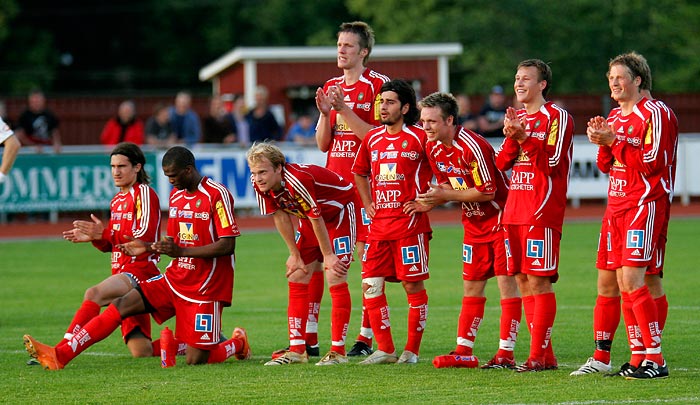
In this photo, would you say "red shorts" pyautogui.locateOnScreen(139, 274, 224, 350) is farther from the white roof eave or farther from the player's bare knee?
the white roof eave

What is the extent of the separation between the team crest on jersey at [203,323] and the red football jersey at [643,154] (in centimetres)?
328

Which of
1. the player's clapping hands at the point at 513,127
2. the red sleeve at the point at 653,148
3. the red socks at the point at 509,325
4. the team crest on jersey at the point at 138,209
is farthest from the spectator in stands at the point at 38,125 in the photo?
the red sleeve at the point at 653,148

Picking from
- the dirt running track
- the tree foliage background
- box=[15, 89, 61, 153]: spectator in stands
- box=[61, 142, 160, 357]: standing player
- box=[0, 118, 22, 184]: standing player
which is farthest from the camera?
the tree foliage background

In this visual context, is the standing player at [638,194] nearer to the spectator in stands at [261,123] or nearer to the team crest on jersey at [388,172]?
the team crest on jersey at [388,172]

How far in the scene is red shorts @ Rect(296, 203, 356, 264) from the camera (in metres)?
10.2

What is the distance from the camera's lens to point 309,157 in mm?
24438

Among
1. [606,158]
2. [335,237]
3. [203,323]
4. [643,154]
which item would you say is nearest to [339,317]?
[335,237]

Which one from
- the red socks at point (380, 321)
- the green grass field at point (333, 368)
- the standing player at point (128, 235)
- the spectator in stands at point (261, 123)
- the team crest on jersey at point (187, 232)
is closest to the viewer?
the green grass field at point (333, 368)

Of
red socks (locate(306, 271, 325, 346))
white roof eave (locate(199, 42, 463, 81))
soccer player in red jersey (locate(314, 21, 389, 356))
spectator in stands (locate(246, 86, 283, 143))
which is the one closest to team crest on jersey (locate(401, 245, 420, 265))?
soccer player in red jersey (locate(314, 21, 389, 356))

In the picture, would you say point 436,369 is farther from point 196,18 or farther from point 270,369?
point 196,18

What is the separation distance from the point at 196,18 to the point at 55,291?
40377 millimetres

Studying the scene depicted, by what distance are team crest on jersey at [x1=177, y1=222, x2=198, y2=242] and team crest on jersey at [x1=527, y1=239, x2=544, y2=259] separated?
8.97 ft

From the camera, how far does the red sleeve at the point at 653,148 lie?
844cm

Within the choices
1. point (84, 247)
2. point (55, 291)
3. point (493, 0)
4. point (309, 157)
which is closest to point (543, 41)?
point (493, 0)
